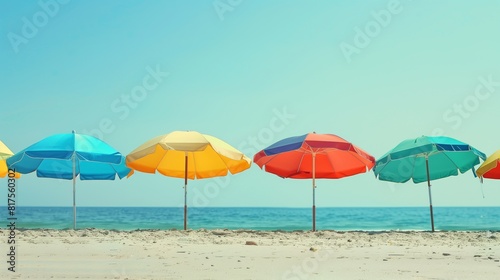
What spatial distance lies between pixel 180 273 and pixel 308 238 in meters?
4.29

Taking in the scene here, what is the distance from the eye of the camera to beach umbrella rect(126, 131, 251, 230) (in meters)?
9.94

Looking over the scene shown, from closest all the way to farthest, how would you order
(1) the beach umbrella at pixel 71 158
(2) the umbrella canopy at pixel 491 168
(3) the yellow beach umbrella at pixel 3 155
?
(1) the beach umbrella at pixel 71 158
(2) the umbrella canopy at pixel 491 168
(3) the yellow beach umbrella at pixel 3 155

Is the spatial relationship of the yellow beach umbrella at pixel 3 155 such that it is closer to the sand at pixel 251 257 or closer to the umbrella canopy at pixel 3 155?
the umbrella canopy at pixel 3 155

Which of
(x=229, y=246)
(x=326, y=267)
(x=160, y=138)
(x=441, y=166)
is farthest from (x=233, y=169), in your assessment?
(x=326, y=267)

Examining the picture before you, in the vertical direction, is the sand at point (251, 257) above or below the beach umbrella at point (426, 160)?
below

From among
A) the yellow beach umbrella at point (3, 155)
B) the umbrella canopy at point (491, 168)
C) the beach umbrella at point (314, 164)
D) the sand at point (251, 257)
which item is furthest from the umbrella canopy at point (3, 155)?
the umbrella canopy at point (491, 168)

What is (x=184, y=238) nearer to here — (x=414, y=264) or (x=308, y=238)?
(x=308, y=238)

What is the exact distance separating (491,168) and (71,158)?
8585mm

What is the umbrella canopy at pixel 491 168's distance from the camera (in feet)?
34.6

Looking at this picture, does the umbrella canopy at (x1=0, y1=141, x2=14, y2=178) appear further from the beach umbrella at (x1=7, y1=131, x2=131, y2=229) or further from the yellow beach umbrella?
the beach umbrella at (x1=7, y1=131, x2=131, y2=229)

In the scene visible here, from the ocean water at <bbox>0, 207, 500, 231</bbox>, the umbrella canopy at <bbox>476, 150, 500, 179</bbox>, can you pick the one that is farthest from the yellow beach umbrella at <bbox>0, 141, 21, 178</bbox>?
the umbrella canopy at <bbox>476, 150, 500, 179</bbox>

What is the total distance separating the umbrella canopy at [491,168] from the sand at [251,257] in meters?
2.34

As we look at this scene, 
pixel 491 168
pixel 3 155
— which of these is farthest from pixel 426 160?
pixel 3 155

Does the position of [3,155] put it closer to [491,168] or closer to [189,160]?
[189,160]
